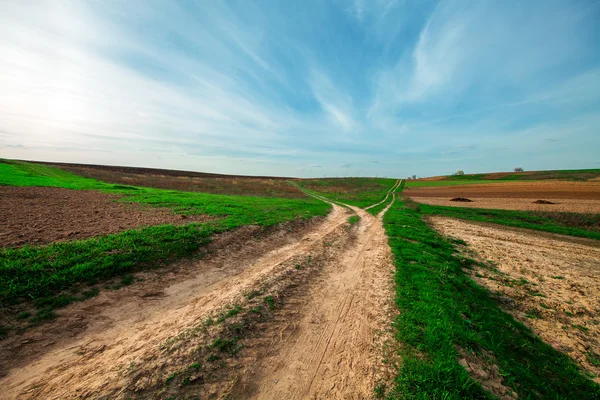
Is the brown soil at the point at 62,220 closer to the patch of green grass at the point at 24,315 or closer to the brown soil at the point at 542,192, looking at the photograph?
the patch of green grass at the point at 24,315

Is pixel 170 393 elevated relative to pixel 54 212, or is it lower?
lower

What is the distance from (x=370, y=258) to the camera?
10391 millimetres

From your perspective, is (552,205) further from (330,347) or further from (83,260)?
(83,260)

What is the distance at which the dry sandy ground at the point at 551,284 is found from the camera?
19.4ft

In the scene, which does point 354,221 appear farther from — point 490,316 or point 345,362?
point 345,362

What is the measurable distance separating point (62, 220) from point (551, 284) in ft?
76.9

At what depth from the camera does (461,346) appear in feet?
15.8

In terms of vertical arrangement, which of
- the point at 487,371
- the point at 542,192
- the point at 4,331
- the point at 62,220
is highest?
the point at 542,192

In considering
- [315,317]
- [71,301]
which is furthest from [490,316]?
[71,301]

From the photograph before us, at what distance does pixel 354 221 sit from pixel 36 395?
18270 mm

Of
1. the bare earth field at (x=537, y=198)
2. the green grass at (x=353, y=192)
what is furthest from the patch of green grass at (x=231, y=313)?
the bare earth field at (x=537, y=198)

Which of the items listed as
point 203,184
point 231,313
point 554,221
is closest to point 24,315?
point 231,313

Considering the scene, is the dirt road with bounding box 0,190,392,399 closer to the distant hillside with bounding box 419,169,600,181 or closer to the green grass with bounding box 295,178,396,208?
the green grass with bounding box 295,178,396,208

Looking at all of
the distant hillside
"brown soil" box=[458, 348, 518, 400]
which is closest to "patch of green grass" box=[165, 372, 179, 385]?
"brown soil" box=[458, 348, 518, 400]
